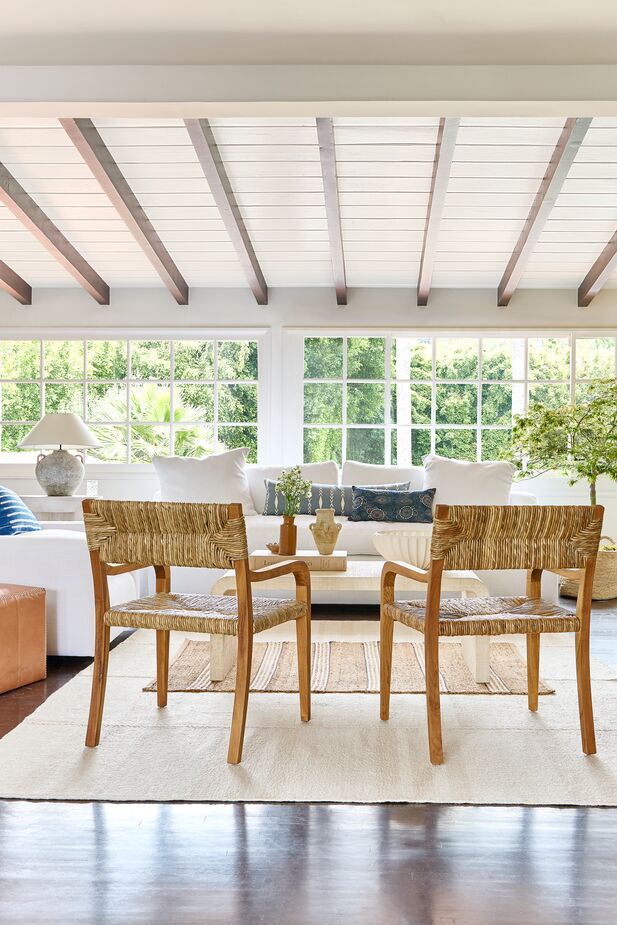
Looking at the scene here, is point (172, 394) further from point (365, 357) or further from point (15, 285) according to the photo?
point (365, 357)

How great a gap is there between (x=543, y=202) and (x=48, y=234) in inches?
138

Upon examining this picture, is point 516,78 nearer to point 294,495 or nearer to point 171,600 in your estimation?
point 294,495

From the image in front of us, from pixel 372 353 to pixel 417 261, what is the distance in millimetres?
931

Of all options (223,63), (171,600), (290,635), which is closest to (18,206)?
(223,63)

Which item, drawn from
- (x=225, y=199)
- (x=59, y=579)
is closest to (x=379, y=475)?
(x=225, y=199)

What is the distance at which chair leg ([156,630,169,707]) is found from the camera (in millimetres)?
3143

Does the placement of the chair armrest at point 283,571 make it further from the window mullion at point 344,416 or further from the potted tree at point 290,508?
the window mullion at point 344,416

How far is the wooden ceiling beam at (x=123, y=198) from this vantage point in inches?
197

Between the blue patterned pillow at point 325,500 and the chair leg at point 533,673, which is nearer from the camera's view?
the chair leg at point 533,673

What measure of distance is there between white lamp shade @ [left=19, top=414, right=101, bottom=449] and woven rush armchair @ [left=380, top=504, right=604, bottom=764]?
12.5 feet

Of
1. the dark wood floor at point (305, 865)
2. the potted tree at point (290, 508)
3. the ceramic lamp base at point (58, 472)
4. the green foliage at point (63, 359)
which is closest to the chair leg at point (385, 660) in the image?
the dark wood floor at point (305, 865)

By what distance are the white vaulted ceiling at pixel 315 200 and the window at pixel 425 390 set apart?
21.8 inches

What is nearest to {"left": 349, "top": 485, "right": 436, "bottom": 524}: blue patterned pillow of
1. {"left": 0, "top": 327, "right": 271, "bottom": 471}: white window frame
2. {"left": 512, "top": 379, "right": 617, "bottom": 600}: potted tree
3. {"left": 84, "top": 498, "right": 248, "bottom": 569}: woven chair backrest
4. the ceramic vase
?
{"left": 512, "top": 379, "right": 617, "bottom": 600}: potted tree

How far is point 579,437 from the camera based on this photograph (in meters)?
6.14
